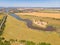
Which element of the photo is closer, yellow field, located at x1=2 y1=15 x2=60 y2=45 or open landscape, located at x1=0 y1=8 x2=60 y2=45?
open landscape, located at x1=0 y1=8 x2=60 y2=45

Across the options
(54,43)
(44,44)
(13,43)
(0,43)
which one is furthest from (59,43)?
(0,43)

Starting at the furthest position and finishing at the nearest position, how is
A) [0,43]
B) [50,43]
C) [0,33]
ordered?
[0,33]
[50,43]
[0,43]

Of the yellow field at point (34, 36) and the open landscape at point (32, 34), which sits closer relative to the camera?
the open landscape at point (32, 34)

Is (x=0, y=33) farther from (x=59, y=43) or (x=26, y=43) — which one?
(x=59, y=43)

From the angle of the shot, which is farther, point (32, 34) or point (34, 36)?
point (32, 34)

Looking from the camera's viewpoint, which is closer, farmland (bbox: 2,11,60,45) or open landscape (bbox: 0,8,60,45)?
open landscape (bbox: 0,8,60,45)

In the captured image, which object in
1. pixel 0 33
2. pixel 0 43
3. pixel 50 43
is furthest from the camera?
pixel 0 33

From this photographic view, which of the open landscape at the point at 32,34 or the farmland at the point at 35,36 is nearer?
the open landscape at the point at 32,34

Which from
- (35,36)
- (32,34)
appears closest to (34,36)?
(35,36)

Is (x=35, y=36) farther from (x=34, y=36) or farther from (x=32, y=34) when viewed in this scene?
(x=32, y=34)

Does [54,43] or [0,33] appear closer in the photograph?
[54,43]
